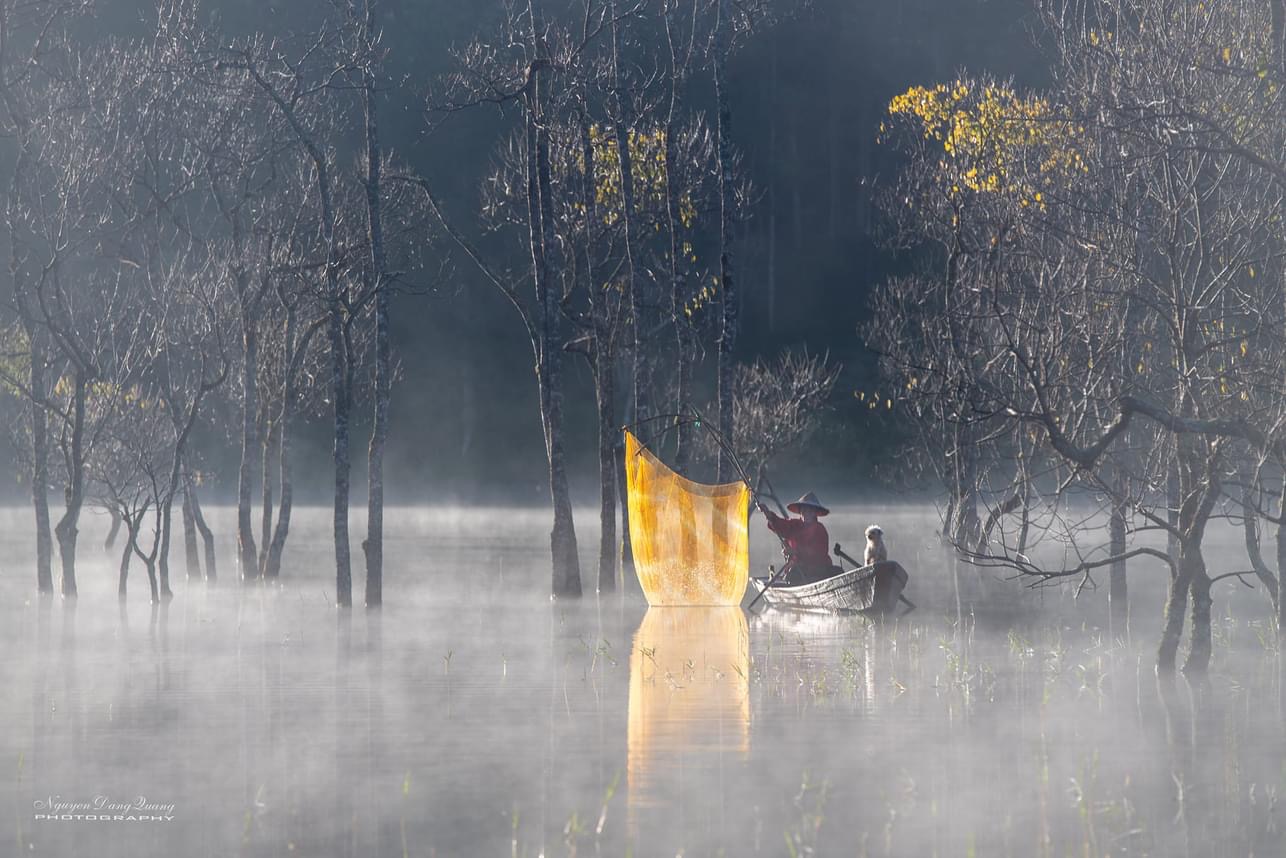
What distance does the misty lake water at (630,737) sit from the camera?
10.1 metres

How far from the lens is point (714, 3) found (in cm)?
3422

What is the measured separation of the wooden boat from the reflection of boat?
166 centimetres

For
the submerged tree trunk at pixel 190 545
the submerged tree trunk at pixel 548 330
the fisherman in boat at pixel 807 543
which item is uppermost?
the submerged tree trunk at pixel 548 330

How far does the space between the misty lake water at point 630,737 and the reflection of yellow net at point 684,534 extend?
7.43 ft

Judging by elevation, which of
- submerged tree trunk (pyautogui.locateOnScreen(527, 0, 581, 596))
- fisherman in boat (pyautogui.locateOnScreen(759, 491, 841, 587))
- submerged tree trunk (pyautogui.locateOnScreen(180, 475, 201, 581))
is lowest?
submerged tree trunk (pyautogui.locateOnScreen(180, 475, 201, 581))

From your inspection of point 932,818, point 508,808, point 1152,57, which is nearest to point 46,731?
point 508,808

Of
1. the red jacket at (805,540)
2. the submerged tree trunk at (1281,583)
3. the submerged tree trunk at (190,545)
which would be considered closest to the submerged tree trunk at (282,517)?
the submerged tree trunk at (190,545)

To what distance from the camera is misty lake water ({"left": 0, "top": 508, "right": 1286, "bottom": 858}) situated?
33.1 ft

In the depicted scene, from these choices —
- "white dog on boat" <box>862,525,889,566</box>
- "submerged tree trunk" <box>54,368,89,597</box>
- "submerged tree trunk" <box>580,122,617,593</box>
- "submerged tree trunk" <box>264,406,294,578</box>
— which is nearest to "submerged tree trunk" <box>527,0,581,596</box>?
"submerged tree trunk" <box>580,122,617,593</box>

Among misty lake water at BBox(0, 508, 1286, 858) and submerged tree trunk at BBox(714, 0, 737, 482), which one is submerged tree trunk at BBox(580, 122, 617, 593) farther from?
misty lake water at BBox(0, 508, 1286, 858)

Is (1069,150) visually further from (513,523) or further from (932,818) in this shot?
(513,523)

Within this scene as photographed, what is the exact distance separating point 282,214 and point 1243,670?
24987 millimetres

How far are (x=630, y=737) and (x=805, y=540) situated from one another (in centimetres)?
1425

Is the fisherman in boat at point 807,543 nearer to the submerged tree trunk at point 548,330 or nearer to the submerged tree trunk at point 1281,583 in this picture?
the submerged tree trunk at point 548,330
